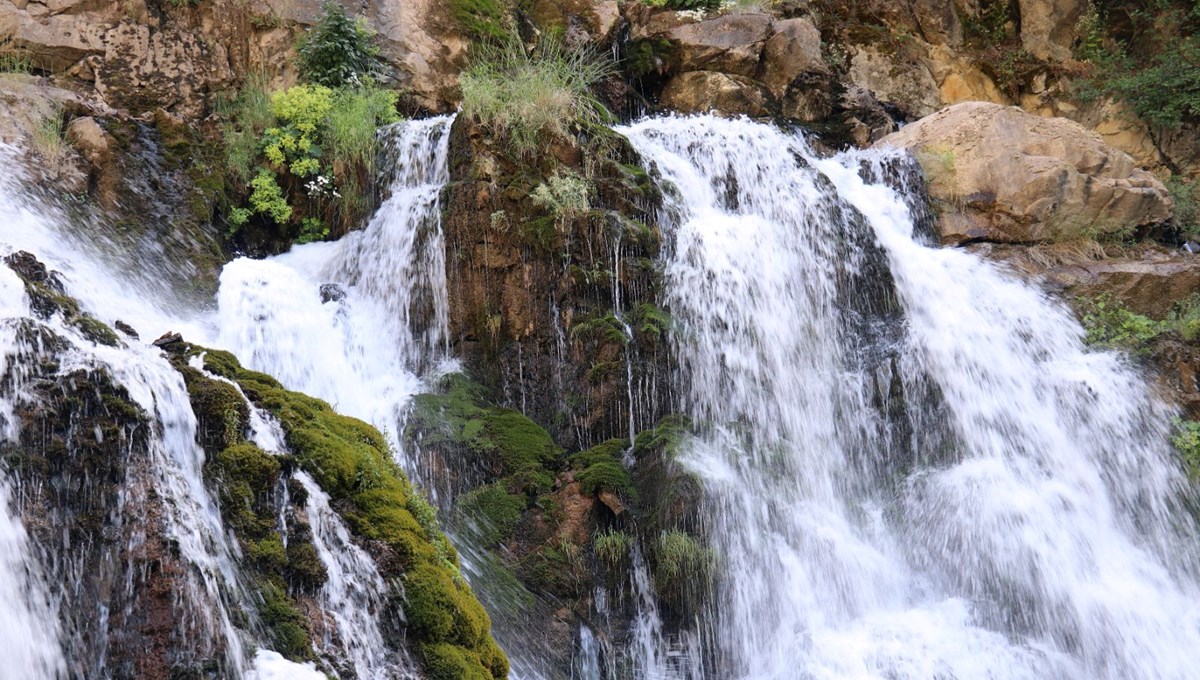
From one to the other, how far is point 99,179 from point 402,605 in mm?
6660

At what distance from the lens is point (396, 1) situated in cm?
1275

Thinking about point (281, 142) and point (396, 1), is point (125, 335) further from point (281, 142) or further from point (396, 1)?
point (396, 1)

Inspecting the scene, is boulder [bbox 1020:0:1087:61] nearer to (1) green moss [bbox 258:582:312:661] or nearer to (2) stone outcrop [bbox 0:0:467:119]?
(2) stone outcrop [bbox 0:0:467:119]

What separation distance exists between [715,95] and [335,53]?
16.5 feet

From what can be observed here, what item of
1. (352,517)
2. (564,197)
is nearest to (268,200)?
(564,197)

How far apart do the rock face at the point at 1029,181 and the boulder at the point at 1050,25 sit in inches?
188

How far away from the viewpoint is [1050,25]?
51.7ft

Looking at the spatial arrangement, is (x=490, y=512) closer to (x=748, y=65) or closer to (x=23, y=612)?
(x=23, y=612)

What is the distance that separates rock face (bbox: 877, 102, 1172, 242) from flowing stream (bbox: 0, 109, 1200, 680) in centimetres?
64

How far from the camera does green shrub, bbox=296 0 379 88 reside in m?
11.5

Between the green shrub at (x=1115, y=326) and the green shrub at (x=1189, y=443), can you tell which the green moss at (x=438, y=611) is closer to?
the green shrub at (x=1189, y=443)

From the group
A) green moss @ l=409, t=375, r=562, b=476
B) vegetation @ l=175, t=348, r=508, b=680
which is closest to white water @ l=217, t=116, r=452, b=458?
green moss @ l=409, t=375, r=562, b=476

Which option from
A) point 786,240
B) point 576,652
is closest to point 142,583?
point 576,652

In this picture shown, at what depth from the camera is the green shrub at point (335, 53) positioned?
1148cm
